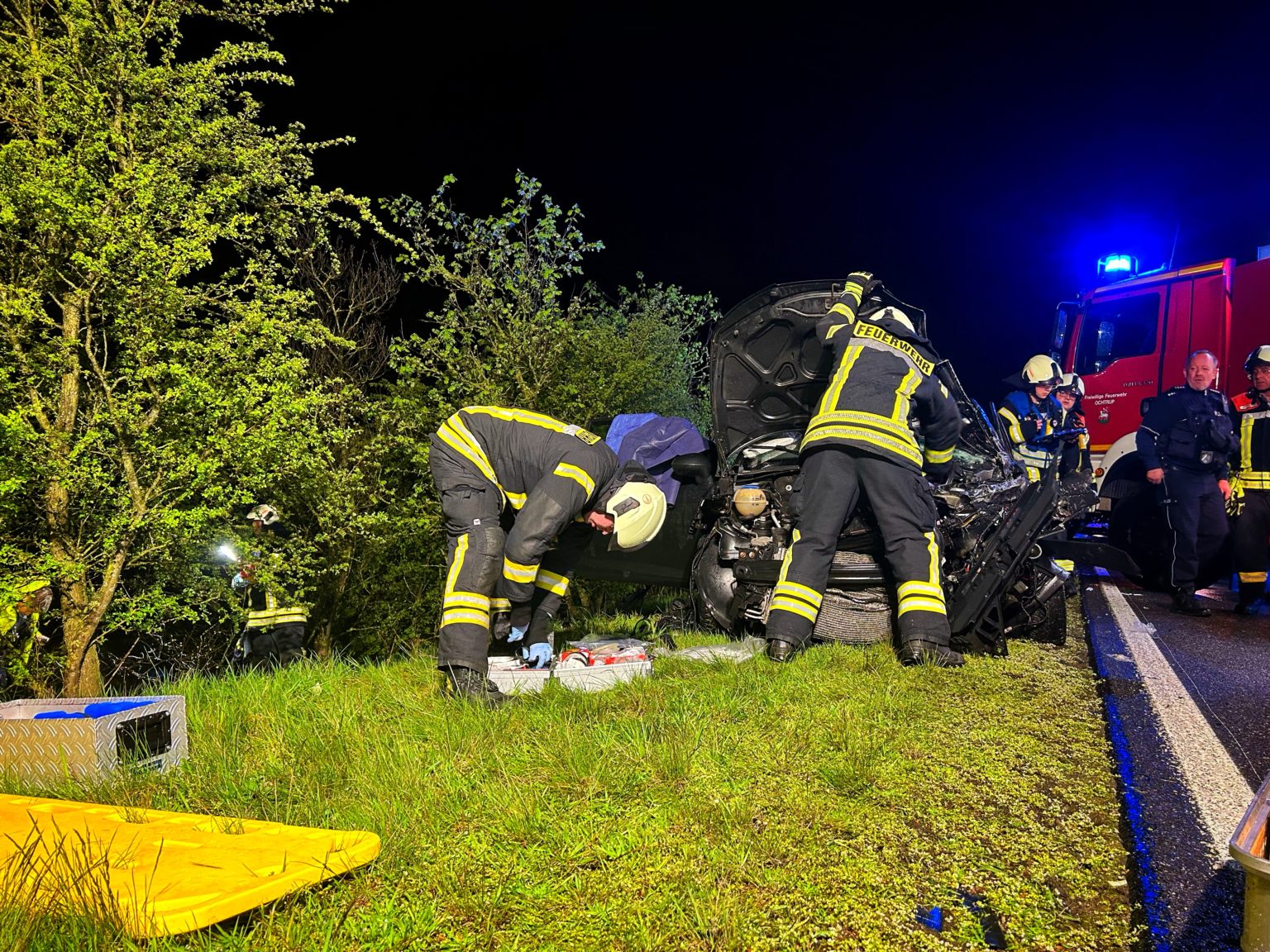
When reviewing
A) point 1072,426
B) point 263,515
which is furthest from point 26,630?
point 1072,426

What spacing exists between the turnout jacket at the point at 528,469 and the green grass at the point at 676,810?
2.21 ft

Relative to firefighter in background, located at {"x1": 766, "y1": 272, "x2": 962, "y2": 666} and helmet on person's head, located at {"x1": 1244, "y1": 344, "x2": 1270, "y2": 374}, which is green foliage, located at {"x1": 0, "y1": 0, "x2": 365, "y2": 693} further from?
helmet on person's head, located at {"x1": 1244, "y1": 344, "x2": 1270, "y2": 374}

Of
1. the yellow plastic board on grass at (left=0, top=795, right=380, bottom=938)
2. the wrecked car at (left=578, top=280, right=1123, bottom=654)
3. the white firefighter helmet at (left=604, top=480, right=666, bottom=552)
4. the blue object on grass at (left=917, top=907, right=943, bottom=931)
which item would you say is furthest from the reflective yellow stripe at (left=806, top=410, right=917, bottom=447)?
the yellow plastic board on grass at (left=0, top=795, right=380, bottom=938)

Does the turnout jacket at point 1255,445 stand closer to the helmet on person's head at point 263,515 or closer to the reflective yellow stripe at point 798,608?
the reflective yellow stripe at point 798,608

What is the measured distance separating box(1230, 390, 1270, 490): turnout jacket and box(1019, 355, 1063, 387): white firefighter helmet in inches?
60.1

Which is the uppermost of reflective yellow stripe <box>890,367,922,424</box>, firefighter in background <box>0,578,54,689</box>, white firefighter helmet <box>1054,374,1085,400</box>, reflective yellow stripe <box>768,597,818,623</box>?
white firefighter helmet <box>1054,374,1085,400</box>

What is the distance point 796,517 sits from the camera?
4.40 m

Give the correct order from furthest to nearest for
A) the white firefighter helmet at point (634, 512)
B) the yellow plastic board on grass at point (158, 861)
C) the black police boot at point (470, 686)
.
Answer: the white firefighter helmet at point (634, 512) < the black police boot at point (470, 686) < the yellow plastic board on grass at point (158, 861)

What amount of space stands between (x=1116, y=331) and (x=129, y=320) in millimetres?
9775

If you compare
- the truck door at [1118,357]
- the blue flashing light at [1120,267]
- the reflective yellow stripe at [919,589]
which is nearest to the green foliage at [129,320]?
the reflective yellow stripe at [919,589]

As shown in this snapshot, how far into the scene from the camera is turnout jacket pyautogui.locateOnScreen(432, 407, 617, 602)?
3535 mm

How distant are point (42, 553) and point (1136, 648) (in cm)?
576

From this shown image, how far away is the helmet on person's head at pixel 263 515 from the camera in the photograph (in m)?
4.87

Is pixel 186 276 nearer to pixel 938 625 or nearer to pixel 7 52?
pixel 7 52
